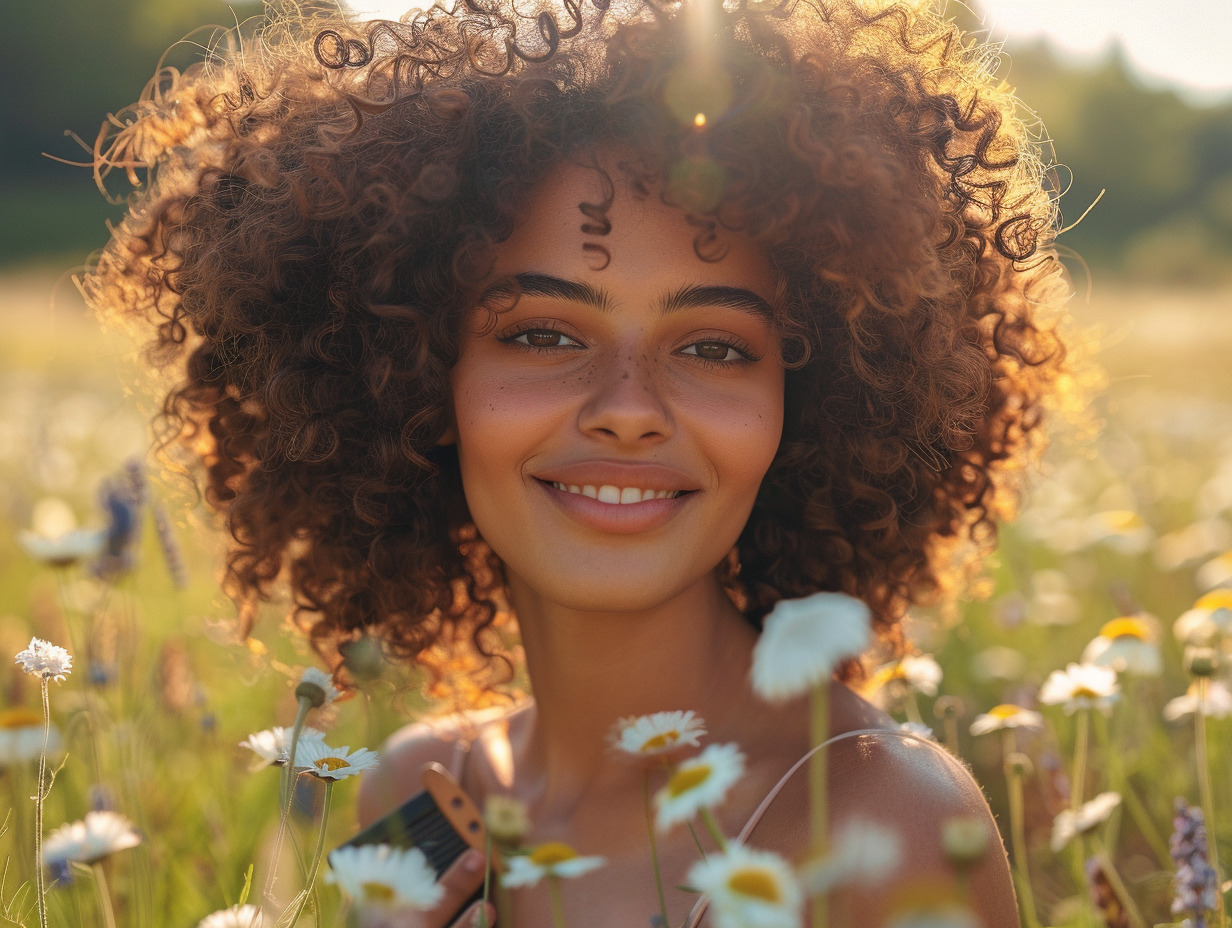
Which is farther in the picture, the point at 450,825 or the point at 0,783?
the point at 0,783

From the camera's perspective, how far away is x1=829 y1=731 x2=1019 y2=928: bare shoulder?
1.56 metres

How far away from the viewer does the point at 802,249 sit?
6.12 feet

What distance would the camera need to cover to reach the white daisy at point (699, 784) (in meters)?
0.88

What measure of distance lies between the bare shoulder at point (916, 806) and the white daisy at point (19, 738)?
119 cm

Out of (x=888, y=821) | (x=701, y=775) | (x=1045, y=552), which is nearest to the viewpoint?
(x=701, y=775)

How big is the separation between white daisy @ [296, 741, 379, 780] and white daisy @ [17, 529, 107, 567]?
592 millimetres

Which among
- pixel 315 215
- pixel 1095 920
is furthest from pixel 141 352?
pixel 1095 920

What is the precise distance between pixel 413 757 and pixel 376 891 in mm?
1642

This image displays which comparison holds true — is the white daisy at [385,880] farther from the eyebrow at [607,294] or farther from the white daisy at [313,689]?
the eyebrow at [607,294]

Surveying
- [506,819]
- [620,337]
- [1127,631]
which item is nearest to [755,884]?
[506,819]

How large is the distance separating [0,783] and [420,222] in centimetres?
161

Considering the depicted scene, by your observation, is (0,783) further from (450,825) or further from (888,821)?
(888,821)

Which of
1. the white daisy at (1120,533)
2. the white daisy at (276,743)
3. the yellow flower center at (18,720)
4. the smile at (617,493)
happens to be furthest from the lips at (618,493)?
the white daisy at (1120,533)

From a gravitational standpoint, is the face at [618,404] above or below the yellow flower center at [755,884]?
above
